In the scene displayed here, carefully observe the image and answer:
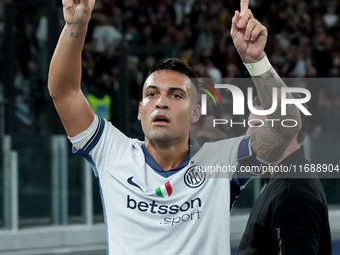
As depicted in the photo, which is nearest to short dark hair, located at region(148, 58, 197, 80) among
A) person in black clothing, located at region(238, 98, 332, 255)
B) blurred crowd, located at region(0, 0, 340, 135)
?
person in black clothing, located at region(238, 98, 332, 255)

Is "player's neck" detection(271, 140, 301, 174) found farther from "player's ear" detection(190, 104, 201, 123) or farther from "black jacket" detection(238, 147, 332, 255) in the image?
"player's ear" detection(190, 104, 201, 123)

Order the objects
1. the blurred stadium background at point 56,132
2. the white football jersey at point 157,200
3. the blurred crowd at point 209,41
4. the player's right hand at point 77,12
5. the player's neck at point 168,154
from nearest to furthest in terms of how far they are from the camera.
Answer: the player's right hand at point 77,12 < the white football jersey at point 157,200 < the player's neck at point 168,154 < the blurred stadium background at point 56,132 < the blurred crowd at point 209,41

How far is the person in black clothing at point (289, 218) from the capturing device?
242 centimetres

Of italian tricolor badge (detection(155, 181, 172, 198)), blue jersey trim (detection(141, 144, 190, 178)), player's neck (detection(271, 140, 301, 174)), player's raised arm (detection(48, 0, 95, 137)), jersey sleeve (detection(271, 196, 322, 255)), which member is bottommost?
jersey sleeve (detection(271, 196, 322, 255))

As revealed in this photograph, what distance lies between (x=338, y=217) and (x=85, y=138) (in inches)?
231

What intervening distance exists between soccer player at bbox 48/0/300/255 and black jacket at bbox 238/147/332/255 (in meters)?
0.19

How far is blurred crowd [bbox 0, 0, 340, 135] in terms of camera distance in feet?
26.5

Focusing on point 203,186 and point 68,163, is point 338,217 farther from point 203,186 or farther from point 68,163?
point 203,186

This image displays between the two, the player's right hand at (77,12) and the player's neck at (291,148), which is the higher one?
the player's right hand at (77,12)

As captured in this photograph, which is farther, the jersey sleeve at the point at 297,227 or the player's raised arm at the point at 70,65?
the jersey sleeve at the point at 297,227

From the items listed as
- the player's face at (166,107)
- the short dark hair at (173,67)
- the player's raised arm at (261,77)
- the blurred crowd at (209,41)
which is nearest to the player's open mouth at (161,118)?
the player's face at (166,107)

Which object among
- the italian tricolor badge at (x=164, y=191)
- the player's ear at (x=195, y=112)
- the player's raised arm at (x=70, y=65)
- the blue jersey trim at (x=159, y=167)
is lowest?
the italian tricolor badge at (x=164, y=191)

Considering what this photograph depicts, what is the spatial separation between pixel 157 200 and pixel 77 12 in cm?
95

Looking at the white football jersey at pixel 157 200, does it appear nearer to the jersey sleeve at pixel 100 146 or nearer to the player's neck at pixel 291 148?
the jersey sleeve at pixel 100 146
